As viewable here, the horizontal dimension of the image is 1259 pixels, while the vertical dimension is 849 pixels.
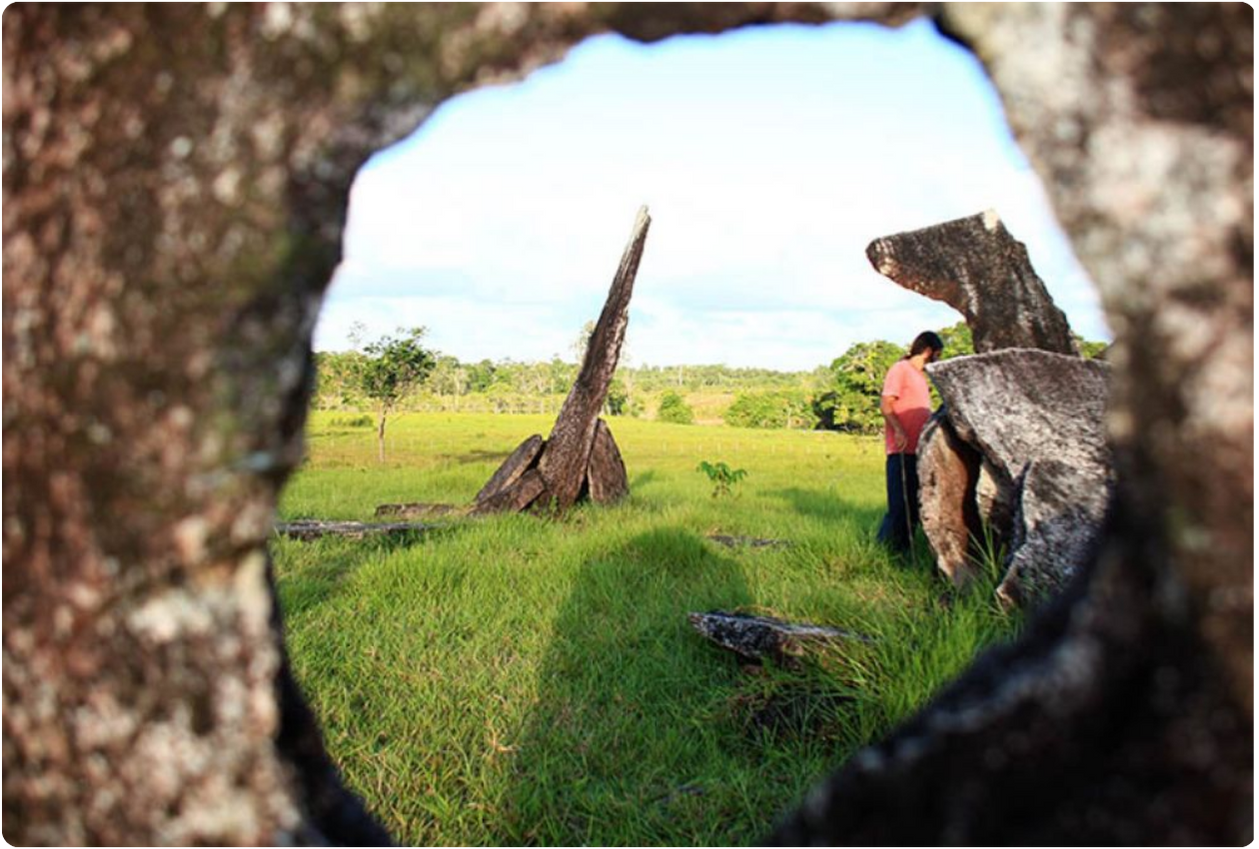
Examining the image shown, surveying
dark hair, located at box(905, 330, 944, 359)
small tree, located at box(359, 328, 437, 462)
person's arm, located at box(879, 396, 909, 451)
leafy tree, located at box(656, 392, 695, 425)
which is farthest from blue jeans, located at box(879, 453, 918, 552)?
leafy tree, located at box(656, 392, 695, 425)

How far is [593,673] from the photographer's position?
17.3ft

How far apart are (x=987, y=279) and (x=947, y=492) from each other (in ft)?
6.17

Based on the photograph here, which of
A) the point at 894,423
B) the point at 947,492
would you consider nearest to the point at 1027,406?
the point at 947,492

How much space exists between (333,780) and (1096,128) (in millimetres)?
1355

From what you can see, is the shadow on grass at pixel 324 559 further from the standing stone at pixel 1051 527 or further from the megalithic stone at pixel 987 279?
the megalithic stone at pixel 987 279

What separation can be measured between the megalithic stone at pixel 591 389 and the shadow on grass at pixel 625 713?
3.77 meters

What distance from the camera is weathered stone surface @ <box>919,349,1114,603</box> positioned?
204 inches

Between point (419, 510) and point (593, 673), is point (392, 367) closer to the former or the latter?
point (419, 510)

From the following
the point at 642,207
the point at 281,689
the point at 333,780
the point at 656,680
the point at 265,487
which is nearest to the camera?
the point at 265,487

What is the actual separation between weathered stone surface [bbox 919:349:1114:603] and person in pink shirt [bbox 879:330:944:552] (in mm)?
1395

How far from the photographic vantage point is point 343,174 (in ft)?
3.89

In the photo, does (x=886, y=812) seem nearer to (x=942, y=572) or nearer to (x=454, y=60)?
(x=454, y=60)

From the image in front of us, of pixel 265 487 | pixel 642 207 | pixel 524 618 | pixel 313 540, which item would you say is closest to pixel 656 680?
pixel 524 618

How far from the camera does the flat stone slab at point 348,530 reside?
9.28m
